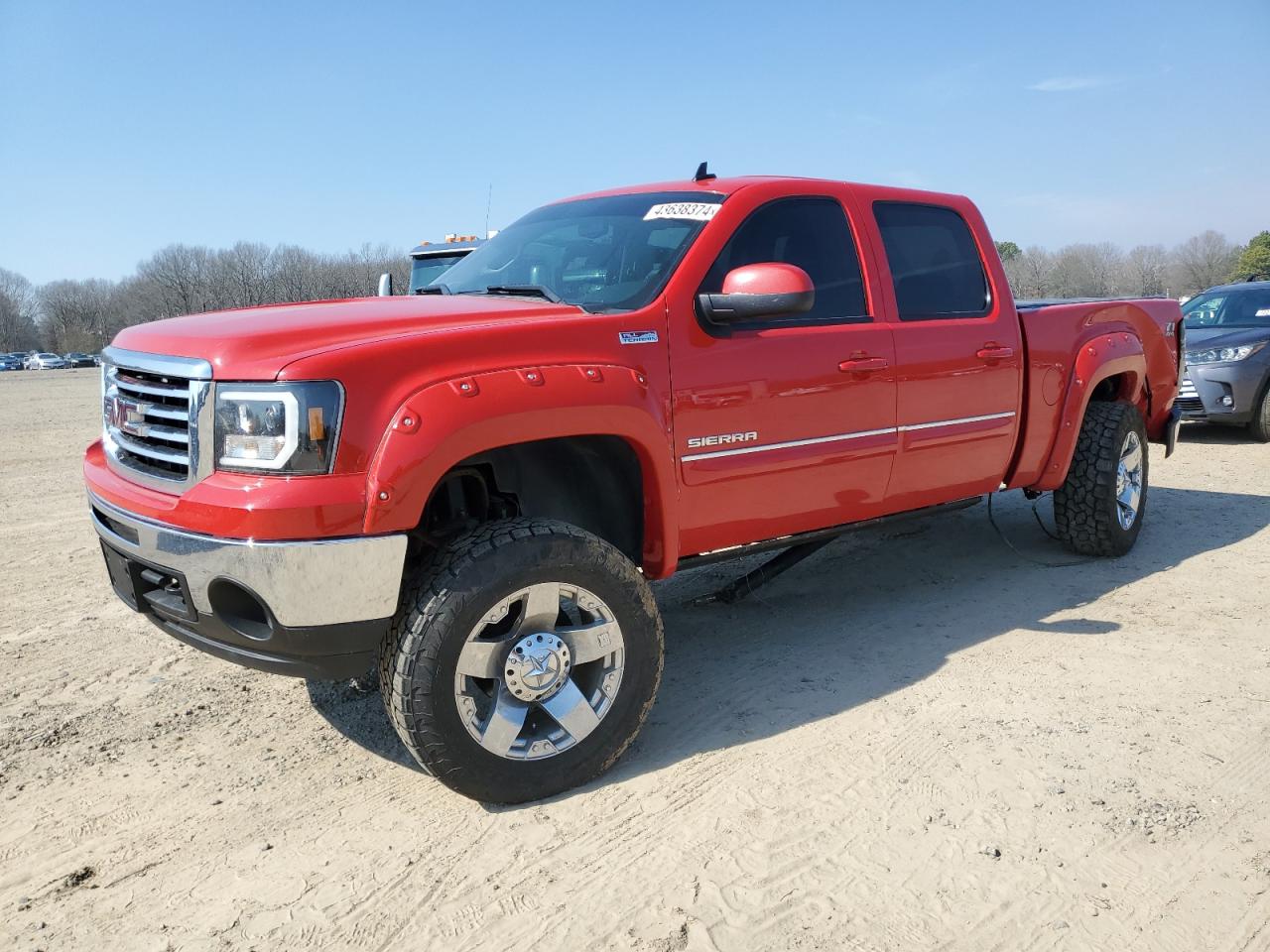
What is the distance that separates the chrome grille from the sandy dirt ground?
1042mm

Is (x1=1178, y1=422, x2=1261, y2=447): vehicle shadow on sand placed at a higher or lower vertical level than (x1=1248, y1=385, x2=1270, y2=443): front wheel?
lower

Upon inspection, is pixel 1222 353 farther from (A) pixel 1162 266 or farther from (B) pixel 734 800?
(A) pixel 1162 266

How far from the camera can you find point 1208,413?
991 centimetres

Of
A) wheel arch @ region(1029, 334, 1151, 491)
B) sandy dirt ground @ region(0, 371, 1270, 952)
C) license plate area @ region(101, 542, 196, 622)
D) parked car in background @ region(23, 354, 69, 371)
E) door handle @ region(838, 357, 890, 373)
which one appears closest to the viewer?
sandy dirt ground @ region(0, 371, 1270, 952)

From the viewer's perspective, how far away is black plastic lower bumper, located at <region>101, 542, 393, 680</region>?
2.68 metres

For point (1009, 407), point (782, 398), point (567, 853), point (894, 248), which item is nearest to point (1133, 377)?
point (1009, 407)

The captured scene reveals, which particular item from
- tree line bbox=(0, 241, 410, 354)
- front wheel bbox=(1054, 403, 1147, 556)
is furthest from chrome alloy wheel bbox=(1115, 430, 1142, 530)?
tree line bbox=(0, 241, 410, 354)

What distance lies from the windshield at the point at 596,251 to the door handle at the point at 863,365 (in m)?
0.81

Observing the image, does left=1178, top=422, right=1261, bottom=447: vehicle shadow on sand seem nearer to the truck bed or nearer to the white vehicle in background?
the truck bed

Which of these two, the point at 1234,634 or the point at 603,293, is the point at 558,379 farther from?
the point at 1234,634

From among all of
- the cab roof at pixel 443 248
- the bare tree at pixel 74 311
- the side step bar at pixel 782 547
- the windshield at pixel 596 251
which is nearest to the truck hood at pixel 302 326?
the windshield at pixel 596 251

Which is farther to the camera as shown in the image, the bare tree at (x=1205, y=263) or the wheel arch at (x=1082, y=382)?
the bare tree at (x=1205, y=263)

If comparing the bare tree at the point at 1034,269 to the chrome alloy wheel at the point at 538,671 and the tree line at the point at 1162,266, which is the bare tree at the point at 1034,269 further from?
the chrome alloy wheel at the point at 538,671

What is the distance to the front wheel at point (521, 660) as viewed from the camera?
278 cm
